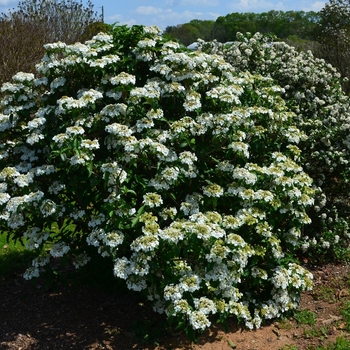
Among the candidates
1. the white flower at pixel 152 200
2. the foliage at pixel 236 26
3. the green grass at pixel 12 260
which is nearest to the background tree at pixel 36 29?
the green grass at pixel 12 260

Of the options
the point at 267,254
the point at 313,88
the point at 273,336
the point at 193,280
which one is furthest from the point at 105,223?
the point at 313,88

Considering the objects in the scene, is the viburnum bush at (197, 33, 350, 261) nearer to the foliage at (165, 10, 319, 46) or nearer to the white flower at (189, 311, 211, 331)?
the white flower at (189, 311, 211, 331)

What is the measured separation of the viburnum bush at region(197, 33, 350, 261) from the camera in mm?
5258

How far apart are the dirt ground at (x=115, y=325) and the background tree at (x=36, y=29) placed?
5.42 m

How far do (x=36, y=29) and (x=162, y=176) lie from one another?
8653 mm

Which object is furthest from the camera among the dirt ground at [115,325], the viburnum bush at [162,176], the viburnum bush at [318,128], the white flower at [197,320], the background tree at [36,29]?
the background tree at [36,29]

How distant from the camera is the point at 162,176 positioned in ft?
12.1

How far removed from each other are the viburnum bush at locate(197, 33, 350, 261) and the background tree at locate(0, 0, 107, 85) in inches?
178

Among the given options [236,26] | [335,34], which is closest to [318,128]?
[335,34]

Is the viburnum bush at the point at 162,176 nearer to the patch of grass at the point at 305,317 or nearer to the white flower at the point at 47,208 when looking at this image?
the white flower at the point at 47,208

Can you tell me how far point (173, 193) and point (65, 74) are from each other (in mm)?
1380

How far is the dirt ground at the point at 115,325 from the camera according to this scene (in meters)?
4.00

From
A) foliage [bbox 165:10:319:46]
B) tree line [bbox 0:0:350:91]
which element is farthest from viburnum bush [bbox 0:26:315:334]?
foliage [bbox 165:10:319:46]

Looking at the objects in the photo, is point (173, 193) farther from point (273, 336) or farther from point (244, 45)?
point (244, 45)
